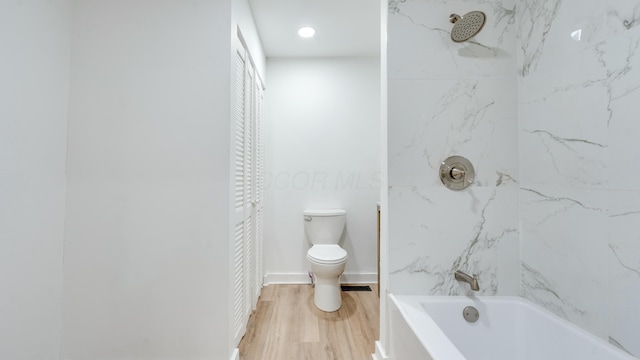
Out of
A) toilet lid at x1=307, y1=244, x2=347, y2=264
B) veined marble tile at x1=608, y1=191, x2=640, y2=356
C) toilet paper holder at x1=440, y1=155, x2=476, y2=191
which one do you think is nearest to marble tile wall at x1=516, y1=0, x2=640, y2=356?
veined marble tile at x1=608, y1=191, x2=640, y2=356

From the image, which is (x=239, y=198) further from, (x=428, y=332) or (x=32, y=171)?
(x=428, y=332)

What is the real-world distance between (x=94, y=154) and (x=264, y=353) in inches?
59.7

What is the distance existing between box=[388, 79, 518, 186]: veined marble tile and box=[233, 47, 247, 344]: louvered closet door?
0.91 m

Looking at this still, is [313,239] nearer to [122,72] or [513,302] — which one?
[513,302]

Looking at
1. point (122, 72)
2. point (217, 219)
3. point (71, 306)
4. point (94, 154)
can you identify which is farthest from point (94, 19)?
point (71, 306)

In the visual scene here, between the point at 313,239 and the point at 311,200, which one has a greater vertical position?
the point at 311,200

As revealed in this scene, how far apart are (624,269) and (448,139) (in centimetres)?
80

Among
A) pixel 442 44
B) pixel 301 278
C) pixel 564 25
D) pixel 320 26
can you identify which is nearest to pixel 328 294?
pixel 301 278

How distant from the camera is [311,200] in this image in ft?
8.40

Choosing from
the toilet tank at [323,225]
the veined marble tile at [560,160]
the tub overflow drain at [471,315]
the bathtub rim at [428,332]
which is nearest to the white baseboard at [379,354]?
the bathtub rim at [428,332]

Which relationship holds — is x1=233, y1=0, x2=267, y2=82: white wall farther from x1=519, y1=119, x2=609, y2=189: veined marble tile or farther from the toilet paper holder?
x1=519, y1=119, x2=609, y2=189: veined marble tile

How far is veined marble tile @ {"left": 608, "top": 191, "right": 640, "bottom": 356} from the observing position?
2.71 feet

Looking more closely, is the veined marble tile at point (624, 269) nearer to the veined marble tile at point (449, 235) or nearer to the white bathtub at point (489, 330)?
the white bathtub at point (489, 330)

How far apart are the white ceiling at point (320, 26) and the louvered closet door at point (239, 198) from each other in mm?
581
